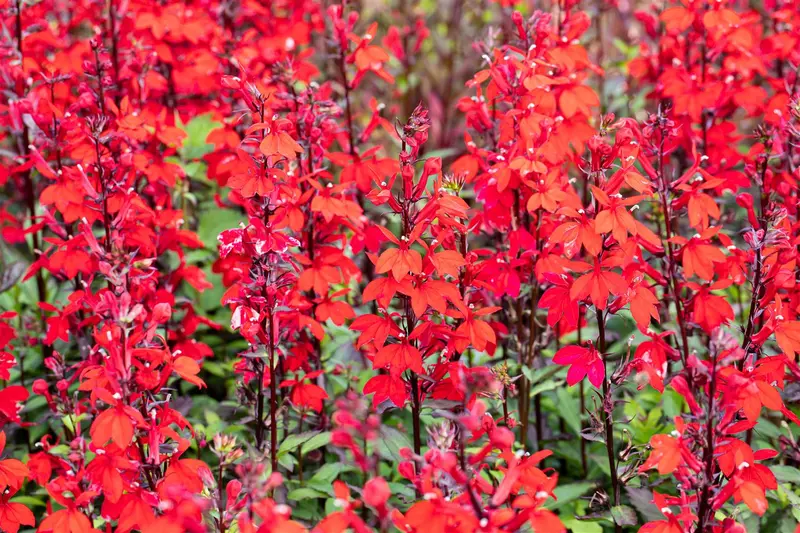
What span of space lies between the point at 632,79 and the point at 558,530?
360cm

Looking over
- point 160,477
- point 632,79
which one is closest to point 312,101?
point 160,477

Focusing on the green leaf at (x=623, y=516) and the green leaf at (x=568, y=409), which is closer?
the green leaf at (x=623, y=516)

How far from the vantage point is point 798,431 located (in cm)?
285

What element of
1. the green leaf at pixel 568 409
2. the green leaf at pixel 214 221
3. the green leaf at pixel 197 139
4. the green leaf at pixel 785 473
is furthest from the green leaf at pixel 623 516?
the green leaf at pixel 197 139

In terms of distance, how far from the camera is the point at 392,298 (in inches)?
97.2

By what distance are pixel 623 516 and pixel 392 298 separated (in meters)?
0.87

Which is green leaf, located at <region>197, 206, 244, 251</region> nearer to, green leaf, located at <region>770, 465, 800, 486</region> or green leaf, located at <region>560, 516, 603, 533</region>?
green leaf, located at <region>560, 516, 603, 533</region>

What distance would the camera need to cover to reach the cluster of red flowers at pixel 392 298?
202 cm

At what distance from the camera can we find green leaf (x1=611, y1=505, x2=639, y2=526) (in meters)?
2.32

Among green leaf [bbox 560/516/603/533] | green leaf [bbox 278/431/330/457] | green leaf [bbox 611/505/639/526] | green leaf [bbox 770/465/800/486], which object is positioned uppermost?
green leaf [bbox 278/431/330/457]

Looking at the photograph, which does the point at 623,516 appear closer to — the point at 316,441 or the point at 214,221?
the point at 316,441

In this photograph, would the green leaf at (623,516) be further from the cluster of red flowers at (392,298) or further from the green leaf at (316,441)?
the green leaf at (316,441)

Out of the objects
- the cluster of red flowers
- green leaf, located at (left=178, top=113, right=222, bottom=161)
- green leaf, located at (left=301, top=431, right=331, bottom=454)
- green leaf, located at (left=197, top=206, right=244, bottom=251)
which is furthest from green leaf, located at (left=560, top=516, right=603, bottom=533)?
green leaf, located at (left=178, top=113, right=222, bottom=161)

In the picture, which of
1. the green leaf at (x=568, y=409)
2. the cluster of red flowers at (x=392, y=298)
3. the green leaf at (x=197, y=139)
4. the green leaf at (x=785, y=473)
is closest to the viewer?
the cluster of red flowers at (x=392, y=298)
